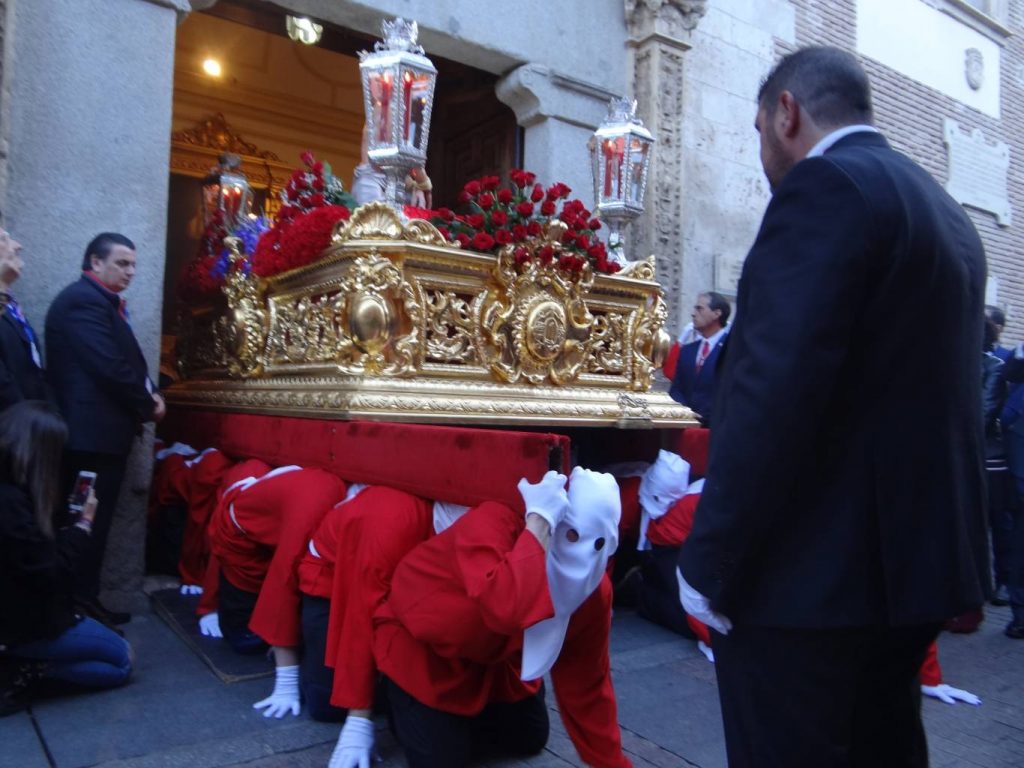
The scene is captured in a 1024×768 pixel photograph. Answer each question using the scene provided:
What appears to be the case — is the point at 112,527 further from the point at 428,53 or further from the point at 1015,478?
the point at 1015,478

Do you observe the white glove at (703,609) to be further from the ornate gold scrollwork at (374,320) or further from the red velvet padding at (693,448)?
the red velvet padding at (693,448)

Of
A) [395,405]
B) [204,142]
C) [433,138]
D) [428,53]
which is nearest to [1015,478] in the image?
[395,405]

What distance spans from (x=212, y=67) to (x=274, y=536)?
6.21 meters

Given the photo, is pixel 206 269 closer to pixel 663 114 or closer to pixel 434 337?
pixel 434 337

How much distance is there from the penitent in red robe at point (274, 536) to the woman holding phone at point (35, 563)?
613 mm

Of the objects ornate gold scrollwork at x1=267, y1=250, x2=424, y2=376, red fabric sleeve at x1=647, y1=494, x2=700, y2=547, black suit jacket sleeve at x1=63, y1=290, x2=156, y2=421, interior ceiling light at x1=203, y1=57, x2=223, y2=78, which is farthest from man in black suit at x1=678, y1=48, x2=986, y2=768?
interior ceiling light at x1=203, y1=57, x2=223, y2=78

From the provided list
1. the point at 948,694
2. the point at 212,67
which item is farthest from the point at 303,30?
the point at 948,694

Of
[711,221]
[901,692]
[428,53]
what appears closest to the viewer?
[901,692]

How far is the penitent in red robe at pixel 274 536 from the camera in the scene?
10.6 feet

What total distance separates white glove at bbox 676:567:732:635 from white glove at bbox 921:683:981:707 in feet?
8.36

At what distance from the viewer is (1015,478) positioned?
514cm

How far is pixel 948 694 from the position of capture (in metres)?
3.69

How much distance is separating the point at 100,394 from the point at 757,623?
3.32 meters

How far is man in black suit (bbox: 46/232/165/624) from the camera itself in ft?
12.7
